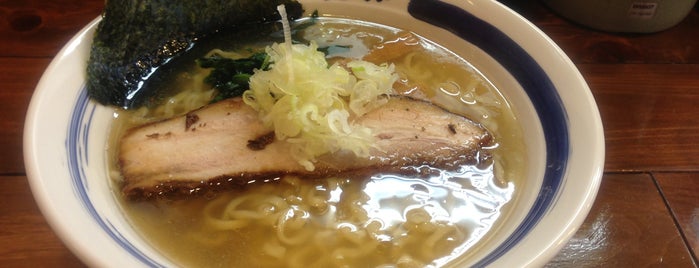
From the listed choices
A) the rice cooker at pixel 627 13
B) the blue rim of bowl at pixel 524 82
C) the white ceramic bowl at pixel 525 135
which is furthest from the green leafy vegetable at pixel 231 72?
the rice cooker at pixel 627 13

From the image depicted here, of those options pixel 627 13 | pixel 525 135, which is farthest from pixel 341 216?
pixel 627 13

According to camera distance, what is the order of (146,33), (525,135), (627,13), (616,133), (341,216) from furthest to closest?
(627,13), (616,133), (146,33), (525,135), (341,216)

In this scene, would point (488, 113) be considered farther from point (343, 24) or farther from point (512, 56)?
point (343, 24)

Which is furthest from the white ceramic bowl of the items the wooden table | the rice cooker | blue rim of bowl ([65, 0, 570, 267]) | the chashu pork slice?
the rice cooker

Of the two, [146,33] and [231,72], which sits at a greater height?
[146,33]

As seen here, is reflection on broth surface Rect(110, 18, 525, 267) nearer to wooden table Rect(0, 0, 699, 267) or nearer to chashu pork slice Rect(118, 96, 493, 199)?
chashu pork slice Rect(118, 96, 493, 199)

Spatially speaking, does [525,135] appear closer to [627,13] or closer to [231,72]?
[231,72]

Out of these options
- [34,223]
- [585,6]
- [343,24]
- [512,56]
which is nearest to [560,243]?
[512,56]
